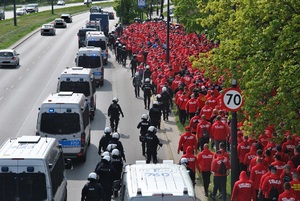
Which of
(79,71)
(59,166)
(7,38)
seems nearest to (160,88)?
(79,71)

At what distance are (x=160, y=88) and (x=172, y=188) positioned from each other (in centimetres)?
2100

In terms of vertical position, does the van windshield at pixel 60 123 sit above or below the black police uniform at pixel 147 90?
above

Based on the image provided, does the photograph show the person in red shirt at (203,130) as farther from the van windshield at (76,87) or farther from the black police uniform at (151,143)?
the van windshield at (76,87)

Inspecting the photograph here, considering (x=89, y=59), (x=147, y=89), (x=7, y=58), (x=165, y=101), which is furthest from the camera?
(x=7, y=58)

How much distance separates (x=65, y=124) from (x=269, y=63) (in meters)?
7.02

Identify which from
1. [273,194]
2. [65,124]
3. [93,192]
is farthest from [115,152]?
[273,194]

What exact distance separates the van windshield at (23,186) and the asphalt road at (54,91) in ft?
16.8

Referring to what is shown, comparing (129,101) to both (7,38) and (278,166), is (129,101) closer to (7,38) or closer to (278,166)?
(278,166)

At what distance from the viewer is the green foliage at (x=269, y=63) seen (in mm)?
20281

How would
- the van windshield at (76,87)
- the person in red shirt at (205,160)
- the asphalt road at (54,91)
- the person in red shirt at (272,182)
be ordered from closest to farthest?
the person in red shirt at (272,182) → the person in red shirt at (205,160) → the asphalt road at (54,91) → the van windshield at (76,87)

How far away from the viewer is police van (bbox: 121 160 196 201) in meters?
13.8

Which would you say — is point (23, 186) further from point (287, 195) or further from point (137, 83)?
Result: point (137, 83)

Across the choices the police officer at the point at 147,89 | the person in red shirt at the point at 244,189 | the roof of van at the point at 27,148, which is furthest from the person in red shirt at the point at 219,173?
the police officer at the point at 147,89

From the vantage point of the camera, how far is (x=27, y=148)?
17391mm
